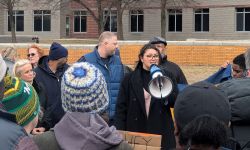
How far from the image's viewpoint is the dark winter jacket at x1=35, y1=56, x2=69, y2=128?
6379 mm

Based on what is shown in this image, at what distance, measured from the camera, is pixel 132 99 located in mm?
5832

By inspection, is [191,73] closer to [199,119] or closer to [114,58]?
[114,58]

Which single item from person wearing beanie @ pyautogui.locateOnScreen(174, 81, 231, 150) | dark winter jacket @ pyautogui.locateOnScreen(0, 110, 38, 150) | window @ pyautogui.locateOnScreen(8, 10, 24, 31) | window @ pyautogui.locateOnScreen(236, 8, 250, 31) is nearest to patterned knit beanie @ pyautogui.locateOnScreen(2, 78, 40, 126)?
dark winter jacket @ pyautogui.locateOnScreen(0, 110, 38, 150)

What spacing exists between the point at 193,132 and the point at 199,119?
A: 0.31 feet

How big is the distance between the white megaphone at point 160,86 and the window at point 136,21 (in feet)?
147

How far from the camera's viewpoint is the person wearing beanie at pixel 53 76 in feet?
21.0

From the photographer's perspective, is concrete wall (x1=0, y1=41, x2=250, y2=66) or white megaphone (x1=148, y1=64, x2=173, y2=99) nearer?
white megaphone (x1=148, y1=64, x2=173, y2=99)

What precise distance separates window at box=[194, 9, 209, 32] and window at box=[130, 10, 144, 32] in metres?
5.16

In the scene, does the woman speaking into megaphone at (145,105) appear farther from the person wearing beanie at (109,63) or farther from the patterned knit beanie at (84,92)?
the patterned knit beanie at (84,92)

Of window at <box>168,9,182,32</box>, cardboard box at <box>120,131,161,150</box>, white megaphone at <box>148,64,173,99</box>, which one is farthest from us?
window at <box>168,9,182,32</box>

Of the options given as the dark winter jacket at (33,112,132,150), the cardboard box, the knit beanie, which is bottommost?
the cardboard box

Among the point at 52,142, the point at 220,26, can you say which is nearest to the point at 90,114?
the point at 52,142

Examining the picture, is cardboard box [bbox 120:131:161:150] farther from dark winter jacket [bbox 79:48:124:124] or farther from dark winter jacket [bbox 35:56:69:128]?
dark winter jacket [bbox 79:48:124:124]

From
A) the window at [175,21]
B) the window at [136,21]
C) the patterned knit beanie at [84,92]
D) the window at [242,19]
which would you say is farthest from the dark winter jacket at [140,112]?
the window at [136,21]
